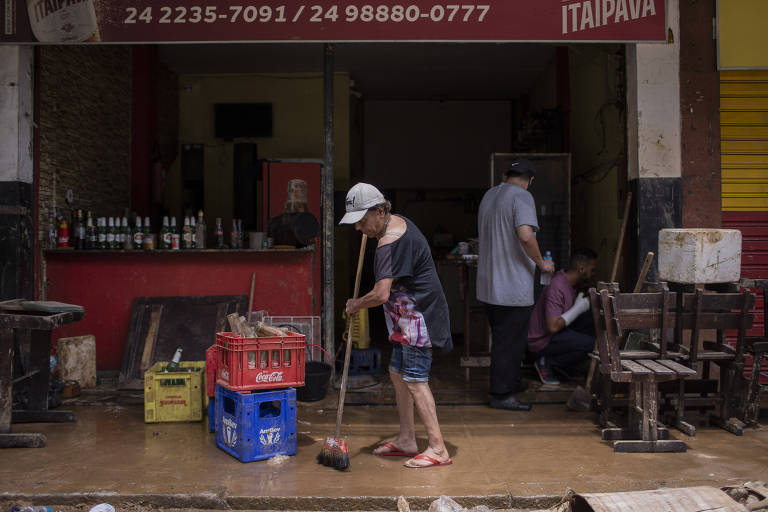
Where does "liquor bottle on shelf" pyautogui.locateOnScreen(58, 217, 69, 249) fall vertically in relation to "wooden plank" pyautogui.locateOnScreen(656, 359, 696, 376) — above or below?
above

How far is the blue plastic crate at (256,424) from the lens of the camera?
14.6 ft

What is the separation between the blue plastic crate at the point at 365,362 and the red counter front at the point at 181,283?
689mm

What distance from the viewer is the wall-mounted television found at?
36.4 feet

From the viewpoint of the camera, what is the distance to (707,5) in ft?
19.6

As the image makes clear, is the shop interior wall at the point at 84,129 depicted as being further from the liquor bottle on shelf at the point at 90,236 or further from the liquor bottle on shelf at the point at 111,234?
the liquor bottle on shelf at the point at 111,234

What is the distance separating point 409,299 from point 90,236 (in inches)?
164

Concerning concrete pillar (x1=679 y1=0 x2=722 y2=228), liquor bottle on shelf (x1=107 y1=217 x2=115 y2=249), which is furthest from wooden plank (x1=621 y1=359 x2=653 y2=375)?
liquor bottle on shelf (x1=107 y1=217 x2=115 y2=249)

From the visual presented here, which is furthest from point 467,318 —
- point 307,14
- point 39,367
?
point 39,367

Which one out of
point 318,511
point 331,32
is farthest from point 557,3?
point 318,511

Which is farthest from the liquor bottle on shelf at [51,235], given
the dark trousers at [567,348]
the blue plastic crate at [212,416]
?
the dark trousers at [567,348]

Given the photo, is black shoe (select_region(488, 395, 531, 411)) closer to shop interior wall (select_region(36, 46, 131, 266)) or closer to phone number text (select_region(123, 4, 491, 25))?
phone number text (select_region(123, 4, 491, 25))

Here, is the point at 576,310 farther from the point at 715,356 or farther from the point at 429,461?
the point at 429,461

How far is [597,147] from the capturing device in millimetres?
8008

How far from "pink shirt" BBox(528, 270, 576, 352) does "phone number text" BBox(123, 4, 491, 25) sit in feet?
8.70
